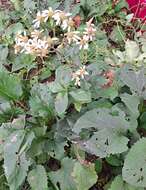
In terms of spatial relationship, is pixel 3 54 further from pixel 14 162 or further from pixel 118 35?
pixel 14 162

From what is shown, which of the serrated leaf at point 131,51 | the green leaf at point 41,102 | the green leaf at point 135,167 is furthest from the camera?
the serrated leaf at point 131,51

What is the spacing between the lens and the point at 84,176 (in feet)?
8.13

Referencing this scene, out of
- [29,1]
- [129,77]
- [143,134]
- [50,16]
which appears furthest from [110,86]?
[29,1]

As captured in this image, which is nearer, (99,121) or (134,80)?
(99,121)

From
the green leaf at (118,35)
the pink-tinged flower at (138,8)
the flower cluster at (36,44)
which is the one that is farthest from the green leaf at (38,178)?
the pink-tinged flower at (138,8)

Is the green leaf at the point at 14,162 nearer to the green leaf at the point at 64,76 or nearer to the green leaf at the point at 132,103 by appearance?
the green leaf at the point at 64,76

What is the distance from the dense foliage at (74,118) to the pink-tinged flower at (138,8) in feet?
1.15

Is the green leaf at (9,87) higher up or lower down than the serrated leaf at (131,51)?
lower down

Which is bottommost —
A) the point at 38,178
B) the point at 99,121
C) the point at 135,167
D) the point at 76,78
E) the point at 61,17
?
the point at 38,178

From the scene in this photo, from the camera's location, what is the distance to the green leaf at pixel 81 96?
2605 mm

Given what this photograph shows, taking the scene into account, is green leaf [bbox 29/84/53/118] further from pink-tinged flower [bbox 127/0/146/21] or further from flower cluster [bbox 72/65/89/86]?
pink-tinged flower [bbox 127/0/146/21]

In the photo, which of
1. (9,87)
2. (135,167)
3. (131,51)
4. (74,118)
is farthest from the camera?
(131,51)

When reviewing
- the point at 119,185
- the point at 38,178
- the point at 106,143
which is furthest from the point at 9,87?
the point at 119,185

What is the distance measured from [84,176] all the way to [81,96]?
1.45ft
